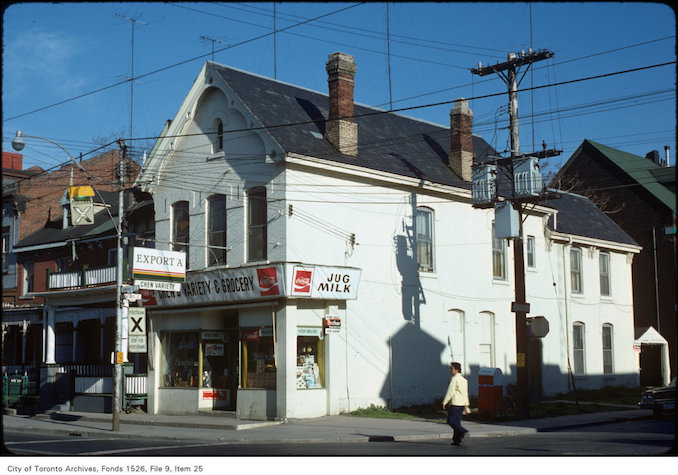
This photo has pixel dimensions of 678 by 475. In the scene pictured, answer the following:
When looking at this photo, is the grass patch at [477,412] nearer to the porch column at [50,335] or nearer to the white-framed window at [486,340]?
the white-framed window at [486,340]

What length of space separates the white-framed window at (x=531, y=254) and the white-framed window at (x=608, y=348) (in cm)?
576

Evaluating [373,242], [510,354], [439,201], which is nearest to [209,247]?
[373,242]

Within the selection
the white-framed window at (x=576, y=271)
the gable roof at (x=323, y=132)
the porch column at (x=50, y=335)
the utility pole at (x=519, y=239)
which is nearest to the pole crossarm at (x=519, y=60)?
the utility pole at (x=519, y=239)

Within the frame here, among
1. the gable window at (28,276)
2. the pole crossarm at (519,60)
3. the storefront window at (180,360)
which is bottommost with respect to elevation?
the storefront window at (180,360)

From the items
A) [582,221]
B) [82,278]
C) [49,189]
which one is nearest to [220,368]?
[82,278]

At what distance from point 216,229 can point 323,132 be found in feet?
15.6

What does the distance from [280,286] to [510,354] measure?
38.6 feet

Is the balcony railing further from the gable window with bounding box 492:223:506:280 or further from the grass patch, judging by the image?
the gable window with bounding box 492:223:506:280

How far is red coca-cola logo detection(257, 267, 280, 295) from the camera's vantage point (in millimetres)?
21875

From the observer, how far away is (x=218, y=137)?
25.1 metres

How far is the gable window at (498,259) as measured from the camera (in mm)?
29688

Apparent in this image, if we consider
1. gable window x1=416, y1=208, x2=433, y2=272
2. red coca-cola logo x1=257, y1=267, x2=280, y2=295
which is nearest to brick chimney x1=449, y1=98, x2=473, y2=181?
gable window x1=416, y1=208, x2=433, y2=272

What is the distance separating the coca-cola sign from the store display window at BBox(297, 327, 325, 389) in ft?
4.07

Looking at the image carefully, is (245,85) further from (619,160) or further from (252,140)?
(619,160)
